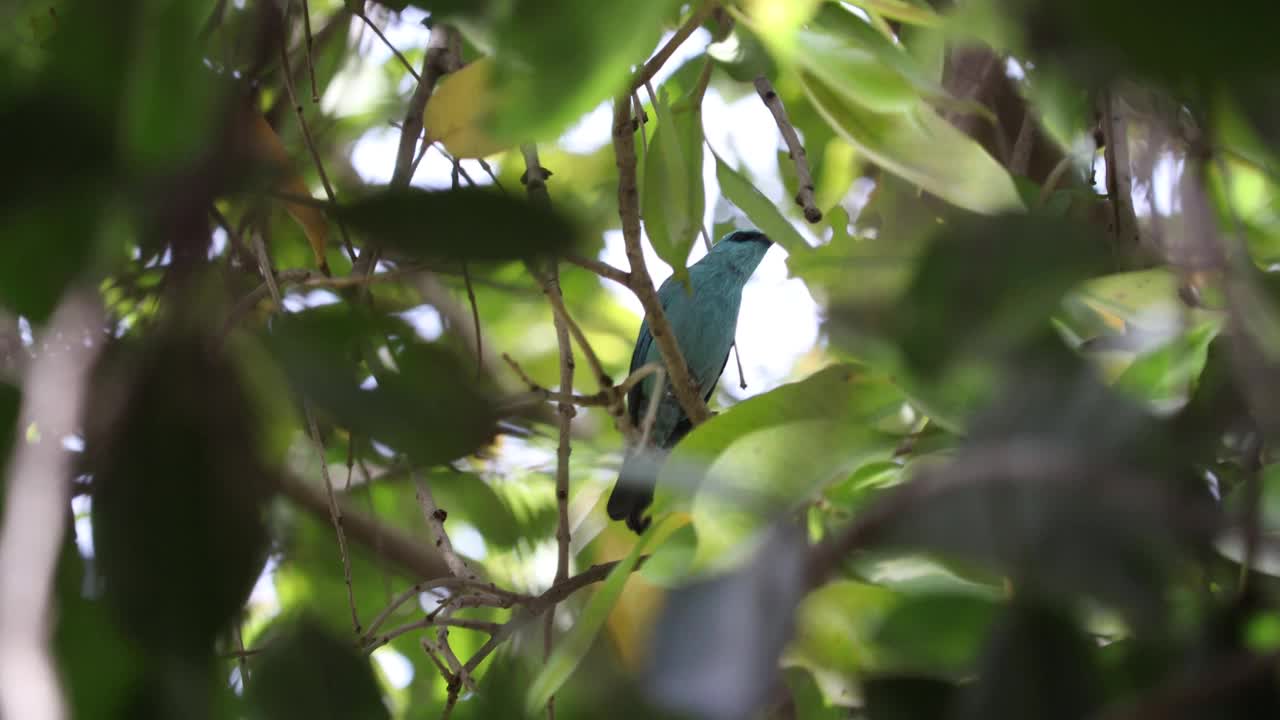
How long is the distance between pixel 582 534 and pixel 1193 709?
1.70m

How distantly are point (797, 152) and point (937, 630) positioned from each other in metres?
1.10

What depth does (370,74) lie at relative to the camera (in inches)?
111

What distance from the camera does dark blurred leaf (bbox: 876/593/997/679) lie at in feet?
2.34

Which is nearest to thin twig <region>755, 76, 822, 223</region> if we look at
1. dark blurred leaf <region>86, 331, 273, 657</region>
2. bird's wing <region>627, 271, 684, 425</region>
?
dark blurred leaf <region>86, 331, 273, 657</region>

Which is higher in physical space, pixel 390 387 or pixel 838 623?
pixel 390 387

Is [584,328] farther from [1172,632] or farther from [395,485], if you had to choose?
[1172,632]

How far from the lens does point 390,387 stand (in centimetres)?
67

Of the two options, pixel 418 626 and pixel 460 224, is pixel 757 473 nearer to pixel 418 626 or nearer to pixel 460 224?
pixel 460 224

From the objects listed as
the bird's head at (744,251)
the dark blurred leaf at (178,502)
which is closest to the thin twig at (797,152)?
the dark blurred leaf at (178,502)

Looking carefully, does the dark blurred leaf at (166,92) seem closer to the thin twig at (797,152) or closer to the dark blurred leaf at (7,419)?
the dark blurred leaf at (7,419)

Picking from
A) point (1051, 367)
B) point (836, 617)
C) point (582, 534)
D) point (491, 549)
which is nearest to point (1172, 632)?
point (1051, 367)

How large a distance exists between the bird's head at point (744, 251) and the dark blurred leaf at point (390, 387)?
12.5ft

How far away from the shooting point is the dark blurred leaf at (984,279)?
583mm

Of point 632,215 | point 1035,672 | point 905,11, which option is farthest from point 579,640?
point 632,215
